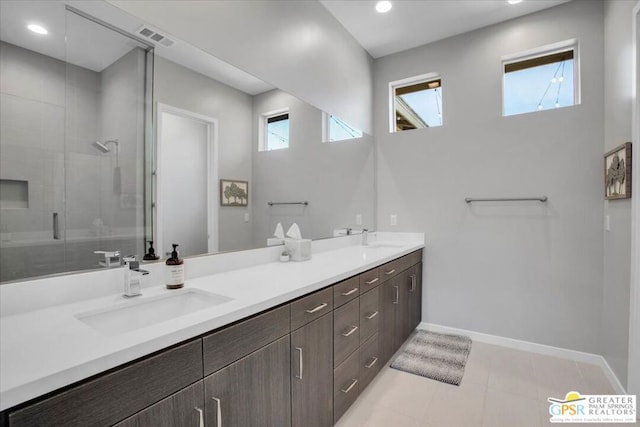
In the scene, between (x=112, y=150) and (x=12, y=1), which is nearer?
(x=12, y=1)

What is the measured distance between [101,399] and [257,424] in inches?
24.1

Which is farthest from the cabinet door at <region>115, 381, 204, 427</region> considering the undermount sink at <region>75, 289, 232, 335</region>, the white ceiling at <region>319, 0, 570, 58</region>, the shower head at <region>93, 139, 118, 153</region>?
the white ceiling at <region>319, 0, 570, 58</region>

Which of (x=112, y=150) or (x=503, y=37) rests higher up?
(x=503, y=37)

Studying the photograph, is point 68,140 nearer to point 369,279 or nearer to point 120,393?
point 120,393

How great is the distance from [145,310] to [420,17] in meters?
3.06

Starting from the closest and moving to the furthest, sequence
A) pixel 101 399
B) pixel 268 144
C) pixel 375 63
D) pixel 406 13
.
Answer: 1. pixel 101 399
2. pixel 268 144
3. pixel 406 13
4. pixel 375 63

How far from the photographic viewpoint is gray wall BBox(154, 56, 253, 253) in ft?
4.77

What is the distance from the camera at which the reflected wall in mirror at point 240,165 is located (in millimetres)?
1463

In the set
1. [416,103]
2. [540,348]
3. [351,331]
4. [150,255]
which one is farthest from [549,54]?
[150,255]

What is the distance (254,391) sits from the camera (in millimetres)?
1106

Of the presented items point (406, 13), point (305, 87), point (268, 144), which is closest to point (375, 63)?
point (406, 13)

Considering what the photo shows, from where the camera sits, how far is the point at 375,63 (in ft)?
11.2

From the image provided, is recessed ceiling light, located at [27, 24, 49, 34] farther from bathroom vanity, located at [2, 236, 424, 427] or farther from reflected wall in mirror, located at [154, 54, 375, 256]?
bathroom vanity, located at [2, 236, 424, 427]

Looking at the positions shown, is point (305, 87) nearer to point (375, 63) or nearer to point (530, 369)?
point (375, 63)
